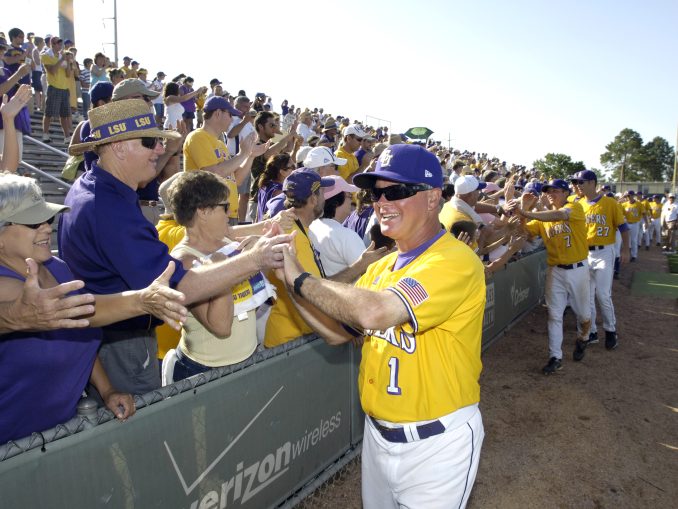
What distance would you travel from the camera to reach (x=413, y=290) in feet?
7.57

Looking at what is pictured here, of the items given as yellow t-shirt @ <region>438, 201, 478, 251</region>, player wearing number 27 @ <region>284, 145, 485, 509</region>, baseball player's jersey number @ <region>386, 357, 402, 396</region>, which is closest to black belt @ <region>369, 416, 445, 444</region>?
player wearing number 27 @ <region>284, 145, 485, 509</region>

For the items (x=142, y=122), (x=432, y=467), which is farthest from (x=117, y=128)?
(x=432, y=467)

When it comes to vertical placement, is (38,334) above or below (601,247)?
above

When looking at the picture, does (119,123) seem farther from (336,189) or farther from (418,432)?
(418,432)

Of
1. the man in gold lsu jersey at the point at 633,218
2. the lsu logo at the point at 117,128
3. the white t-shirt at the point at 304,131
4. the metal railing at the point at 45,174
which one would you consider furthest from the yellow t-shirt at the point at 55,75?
the man in gold lsu jersey at the point at 633,218

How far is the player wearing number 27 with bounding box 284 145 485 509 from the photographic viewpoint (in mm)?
2430

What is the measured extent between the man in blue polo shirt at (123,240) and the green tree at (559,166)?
36841 millimetres

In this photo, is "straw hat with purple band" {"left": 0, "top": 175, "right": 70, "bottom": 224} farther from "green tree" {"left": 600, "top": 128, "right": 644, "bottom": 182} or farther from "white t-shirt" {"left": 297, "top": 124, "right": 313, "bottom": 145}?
"green tree" {"left": 600, "top": 128, "right": 644, "bottom": 182}

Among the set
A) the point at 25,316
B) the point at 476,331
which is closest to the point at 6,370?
the point at 25,316

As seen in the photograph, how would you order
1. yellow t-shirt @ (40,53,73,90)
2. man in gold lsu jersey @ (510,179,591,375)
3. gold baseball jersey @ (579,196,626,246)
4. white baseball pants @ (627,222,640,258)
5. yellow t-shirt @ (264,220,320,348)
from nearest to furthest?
yellow t-shirt @ (264,220,320,348), man in gold lsu jersey @ (510,179,591,375), gold baseball jersey @ (579,196,626,246), yellow t-shirt @ (40,53,73,90), white baseball pants @ (627,222,640,258)

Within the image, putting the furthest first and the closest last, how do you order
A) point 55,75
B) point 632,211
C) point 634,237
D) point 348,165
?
point 634,237 → point 632,211 → point 55,75 → point 348,165

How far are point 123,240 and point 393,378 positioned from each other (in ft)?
5.16

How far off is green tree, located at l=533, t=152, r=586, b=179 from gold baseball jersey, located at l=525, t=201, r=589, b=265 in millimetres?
30971

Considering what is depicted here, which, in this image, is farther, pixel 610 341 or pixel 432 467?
pixel 610 341
